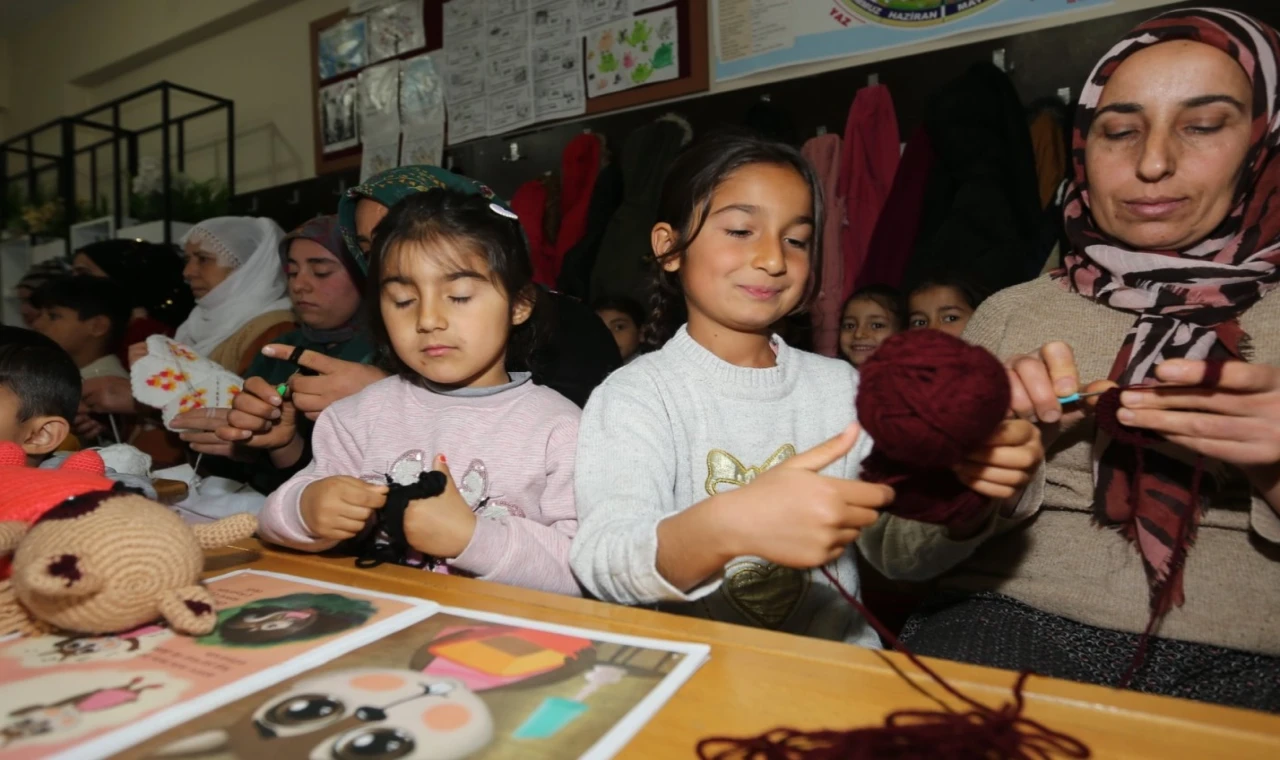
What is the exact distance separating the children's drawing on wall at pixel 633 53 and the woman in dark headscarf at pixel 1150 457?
6.08 ft

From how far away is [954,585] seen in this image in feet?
3.36

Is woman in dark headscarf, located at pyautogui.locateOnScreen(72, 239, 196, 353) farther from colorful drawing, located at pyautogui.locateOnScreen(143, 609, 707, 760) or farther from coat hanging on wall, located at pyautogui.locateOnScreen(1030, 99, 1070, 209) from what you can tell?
→ coat hanging on wall, located at pyautogui.locateOnScreen(1030, 99, 1070, 209)

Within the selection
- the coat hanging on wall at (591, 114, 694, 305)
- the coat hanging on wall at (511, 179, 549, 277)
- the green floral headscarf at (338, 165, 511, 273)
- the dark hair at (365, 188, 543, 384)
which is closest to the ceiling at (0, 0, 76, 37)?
the coat hanging on wall at (511, 179, 549, 277)

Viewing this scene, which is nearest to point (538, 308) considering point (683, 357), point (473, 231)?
point (473, 231)

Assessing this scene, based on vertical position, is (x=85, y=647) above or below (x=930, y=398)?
below

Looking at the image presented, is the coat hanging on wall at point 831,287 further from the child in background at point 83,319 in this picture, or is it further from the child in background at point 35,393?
the child in background at point 83,319

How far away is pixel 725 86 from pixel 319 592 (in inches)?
90.8

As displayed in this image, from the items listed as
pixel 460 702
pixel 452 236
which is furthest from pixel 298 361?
pixel 460 702

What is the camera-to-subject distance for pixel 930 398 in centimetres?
59

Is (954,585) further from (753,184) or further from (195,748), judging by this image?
(195,748)

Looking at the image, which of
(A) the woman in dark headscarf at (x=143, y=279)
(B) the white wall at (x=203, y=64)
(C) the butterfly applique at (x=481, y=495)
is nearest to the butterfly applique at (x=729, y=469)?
(C) the butterfly applique at (x=481, y=495)

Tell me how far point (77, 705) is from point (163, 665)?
0.06m

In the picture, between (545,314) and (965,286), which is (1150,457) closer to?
(545,314)

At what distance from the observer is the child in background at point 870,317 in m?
2.10
